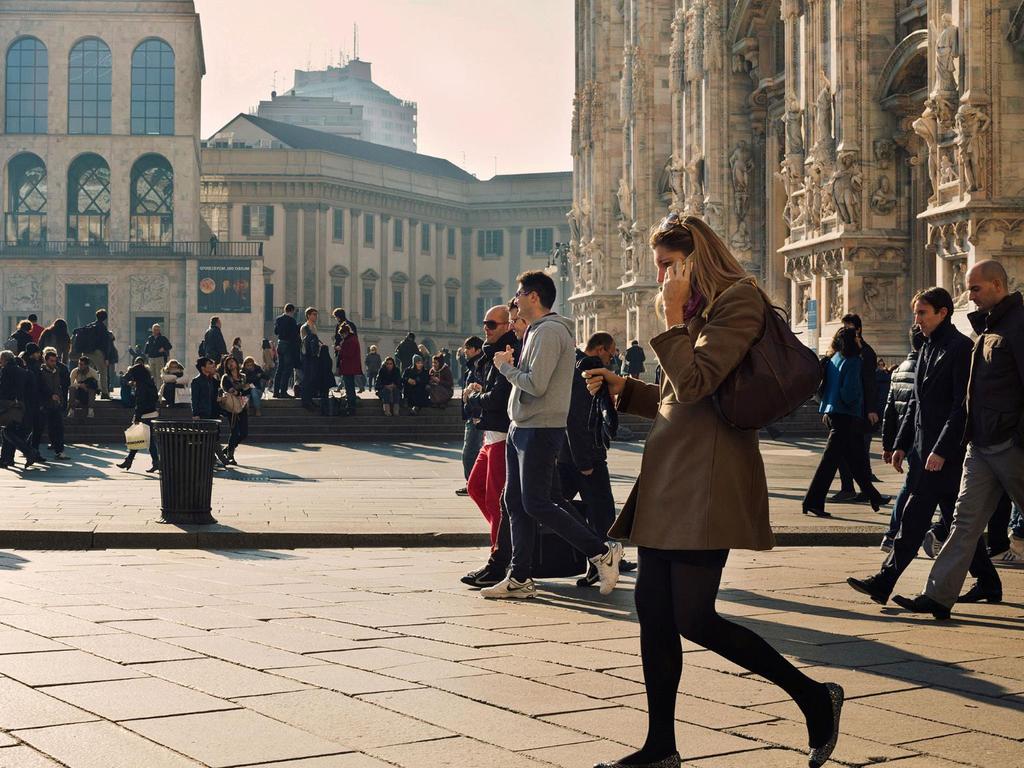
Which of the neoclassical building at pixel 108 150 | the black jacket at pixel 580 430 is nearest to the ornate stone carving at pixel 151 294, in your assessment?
the neoclassical building at pixel 108 150

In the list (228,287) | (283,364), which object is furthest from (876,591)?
(228,287)

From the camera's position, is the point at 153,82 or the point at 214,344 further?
the point at 153,82

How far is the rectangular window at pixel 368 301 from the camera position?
95.1 metres

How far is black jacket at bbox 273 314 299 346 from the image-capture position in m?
30.4

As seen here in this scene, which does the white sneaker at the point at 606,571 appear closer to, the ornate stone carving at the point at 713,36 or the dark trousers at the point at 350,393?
the dark trousers at the point at 350,393

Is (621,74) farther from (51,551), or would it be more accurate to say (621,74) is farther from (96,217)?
(51,551)

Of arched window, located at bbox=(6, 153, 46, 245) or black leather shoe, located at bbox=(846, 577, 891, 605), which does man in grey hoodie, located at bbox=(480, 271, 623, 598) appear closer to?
black leather shoe, located at bbox=(846, 577, 891, 605)

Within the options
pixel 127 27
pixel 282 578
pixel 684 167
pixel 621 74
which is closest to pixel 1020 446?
pixel 282 578

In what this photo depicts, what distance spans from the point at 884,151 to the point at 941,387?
20801 mm

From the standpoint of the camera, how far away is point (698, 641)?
507 centimetres

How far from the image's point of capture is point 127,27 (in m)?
70.1

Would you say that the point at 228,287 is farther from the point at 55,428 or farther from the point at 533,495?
the point at 533,495

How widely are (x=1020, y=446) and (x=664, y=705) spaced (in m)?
4.09

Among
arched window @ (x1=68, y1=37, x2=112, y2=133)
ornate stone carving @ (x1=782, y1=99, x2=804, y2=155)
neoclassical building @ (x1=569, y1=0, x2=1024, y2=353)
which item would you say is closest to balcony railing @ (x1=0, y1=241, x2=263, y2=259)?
arched window @ (x1=68, y1=37, x2=112, y2=133)
